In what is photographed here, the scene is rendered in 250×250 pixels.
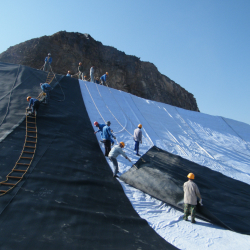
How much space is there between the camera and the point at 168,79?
31109mm

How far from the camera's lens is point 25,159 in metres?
4.54

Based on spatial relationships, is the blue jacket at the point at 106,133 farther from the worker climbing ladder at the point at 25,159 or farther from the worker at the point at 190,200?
the worker at the point at 190,200

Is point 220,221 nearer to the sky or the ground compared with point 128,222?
nearer to the sky

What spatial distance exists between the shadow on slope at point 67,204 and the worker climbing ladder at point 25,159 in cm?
11

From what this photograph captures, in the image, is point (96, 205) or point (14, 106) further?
point (14, 106)

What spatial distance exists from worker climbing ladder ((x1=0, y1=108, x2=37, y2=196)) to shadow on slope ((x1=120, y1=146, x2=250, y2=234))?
2.00m

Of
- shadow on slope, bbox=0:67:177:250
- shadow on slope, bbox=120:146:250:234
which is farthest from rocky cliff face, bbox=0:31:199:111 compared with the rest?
shadow on slope, bbox=120:146:250:234

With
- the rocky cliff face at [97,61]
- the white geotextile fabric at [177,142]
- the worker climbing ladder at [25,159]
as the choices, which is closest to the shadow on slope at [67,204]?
the worker climbing ladder at [25,159]

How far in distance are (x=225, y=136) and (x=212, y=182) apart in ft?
15.0

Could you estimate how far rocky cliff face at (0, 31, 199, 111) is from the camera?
23.7 m

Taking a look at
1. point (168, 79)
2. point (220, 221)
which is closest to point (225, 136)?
point (220, 221)

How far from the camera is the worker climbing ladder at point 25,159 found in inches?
147

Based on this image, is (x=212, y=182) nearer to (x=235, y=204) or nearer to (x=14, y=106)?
(x=235, y=204)

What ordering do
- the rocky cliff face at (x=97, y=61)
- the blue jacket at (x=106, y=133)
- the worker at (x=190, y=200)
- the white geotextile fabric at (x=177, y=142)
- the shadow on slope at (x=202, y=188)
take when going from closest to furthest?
the white geotextile fabric at (x=177, y=142) → the worker at (x=190, y=200) → the shadow on slope at (x=202, y=188) → the blue jacket at (x=106, y=133) → the rocky cliff face at (x=97, y=61)
